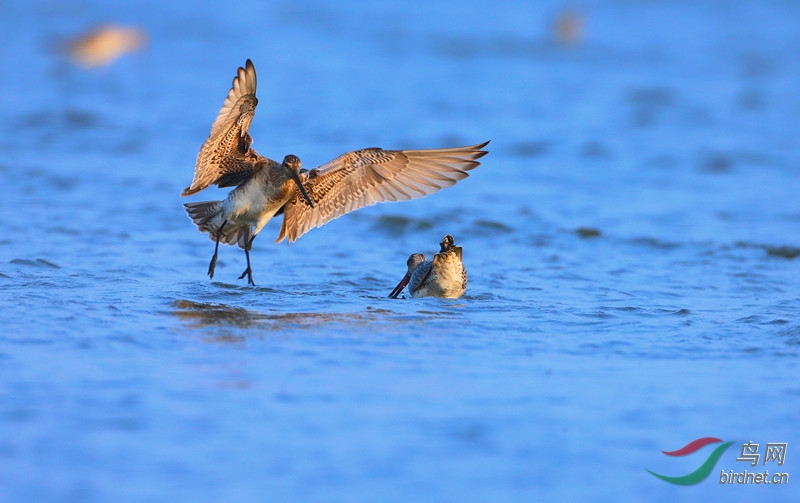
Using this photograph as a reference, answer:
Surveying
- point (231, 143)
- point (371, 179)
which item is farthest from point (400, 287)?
point (231, 143)

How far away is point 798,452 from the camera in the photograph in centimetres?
412

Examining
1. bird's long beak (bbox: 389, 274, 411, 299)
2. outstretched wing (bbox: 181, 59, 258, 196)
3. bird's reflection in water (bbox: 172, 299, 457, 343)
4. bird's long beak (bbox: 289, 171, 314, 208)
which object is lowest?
bird's reflection in water (bbox: 172, 299, 457, 343)

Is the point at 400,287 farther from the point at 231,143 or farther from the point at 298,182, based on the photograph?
the point at 231,143

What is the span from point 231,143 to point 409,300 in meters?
1.62

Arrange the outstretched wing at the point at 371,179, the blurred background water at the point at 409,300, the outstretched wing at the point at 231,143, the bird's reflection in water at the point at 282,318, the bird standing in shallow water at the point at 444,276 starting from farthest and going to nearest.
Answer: the outstretched wing at the point at 371,179, the bird standing in shallow water at the point at 444,276, the outstretched wing at the point at 231,143, the bird's reflection in water at the point at 282,318, the blurred background water at the point at 409,300

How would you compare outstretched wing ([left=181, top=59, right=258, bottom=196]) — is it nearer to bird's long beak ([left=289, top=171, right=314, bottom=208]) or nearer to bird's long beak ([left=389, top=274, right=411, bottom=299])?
bird's long beak ([left=289, top=171, right=314, bottom=208])

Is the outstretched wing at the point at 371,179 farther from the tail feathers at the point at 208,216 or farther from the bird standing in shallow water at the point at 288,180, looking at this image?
the tail feathers at the point at 208,216

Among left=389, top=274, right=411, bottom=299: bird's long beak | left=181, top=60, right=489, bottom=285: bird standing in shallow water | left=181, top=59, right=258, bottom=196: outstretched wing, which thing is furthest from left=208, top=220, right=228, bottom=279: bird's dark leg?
left=389, top=274, right=411, bottom=299: bird's long beak

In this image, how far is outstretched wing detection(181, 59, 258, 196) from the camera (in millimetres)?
6613

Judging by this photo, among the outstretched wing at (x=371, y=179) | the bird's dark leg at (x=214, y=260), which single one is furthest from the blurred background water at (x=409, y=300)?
the outstretched wing at (x=371, y=179)

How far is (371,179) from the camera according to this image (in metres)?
7.44

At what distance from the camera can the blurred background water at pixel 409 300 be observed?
12.8 ft

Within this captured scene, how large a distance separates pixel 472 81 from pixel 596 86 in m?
2.04

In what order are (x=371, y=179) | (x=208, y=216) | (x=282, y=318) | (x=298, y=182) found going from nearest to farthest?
(x=282, y=318) < (x=298, y=182) < (x=208, y=216) < (x=371, y=179)
